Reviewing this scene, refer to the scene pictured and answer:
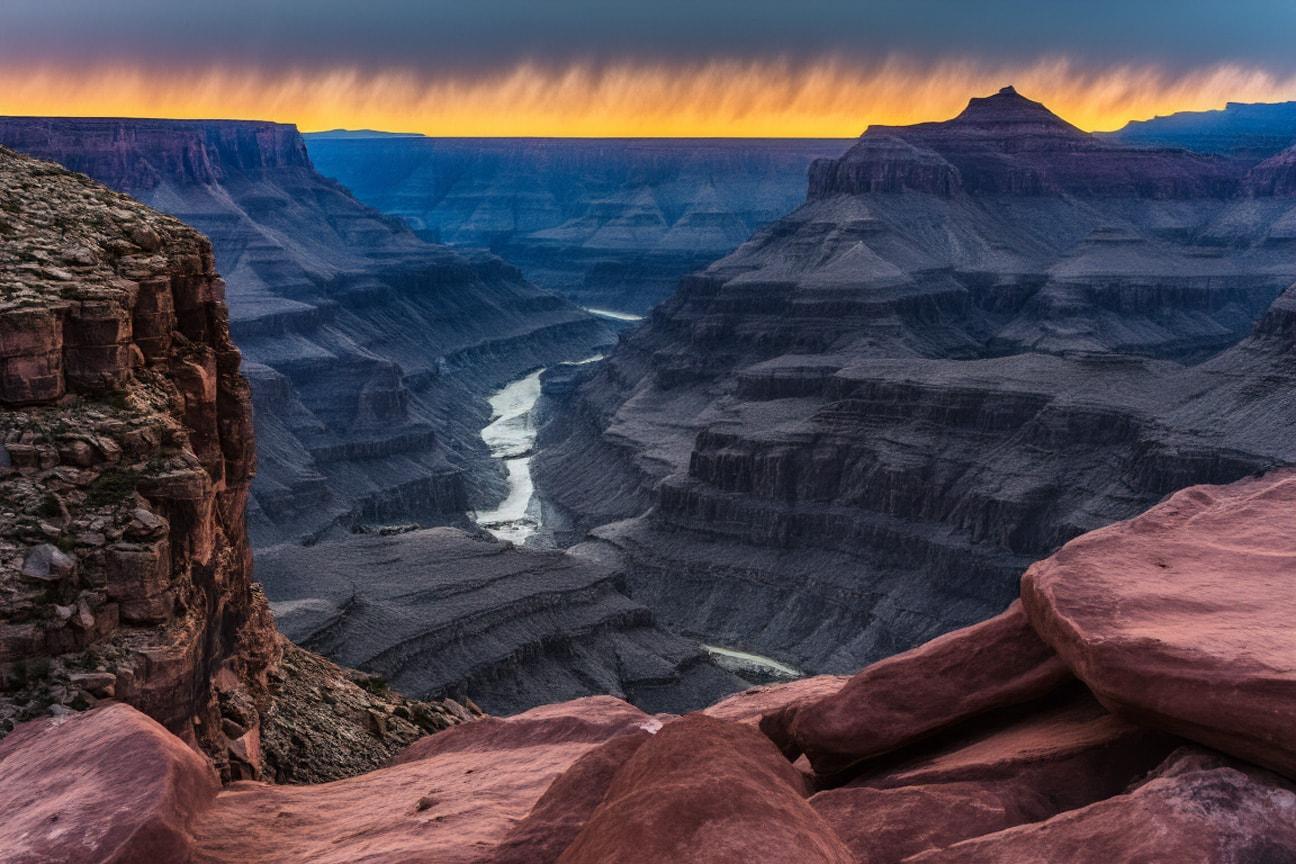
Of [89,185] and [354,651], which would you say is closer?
[89,185]

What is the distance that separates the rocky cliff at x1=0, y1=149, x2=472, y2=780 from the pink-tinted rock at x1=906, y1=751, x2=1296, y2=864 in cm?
1254

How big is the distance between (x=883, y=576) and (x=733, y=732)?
8538cm

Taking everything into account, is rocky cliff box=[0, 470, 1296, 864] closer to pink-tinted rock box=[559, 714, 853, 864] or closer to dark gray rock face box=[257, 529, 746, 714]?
pink-tinted rock box=[559, 714, 853, 864]

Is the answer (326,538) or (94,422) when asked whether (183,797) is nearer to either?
(94,422)

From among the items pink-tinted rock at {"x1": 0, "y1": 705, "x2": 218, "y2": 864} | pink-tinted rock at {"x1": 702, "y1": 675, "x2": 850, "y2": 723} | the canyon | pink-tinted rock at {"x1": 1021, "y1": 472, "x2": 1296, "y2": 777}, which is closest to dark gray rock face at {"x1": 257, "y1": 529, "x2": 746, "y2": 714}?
the canyon

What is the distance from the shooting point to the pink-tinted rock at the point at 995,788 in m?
14.6

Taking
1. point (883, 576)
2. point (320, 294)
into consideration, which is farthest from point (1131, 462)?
point (320, 294)

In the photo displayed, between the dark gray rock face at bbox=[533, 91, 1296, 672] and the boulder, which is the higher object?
the boulder

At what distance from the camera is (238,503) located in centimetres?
2853

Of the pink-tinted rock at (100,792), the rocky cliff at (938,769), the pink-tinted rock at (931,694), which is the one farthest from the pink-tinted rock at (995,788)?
the pink-tinted rock at (100,792)

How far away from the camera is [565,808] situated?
15281mm

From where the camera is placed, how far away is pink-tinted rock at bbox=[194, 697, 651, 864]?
15.9 metres

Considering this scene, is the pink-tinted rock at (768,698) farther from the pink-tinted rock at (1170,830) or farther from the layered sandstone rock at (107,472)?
the layered sandstone rock at (107,472)

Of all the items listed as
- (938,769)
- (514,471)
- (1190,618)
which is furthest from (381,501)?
(1190,618)
